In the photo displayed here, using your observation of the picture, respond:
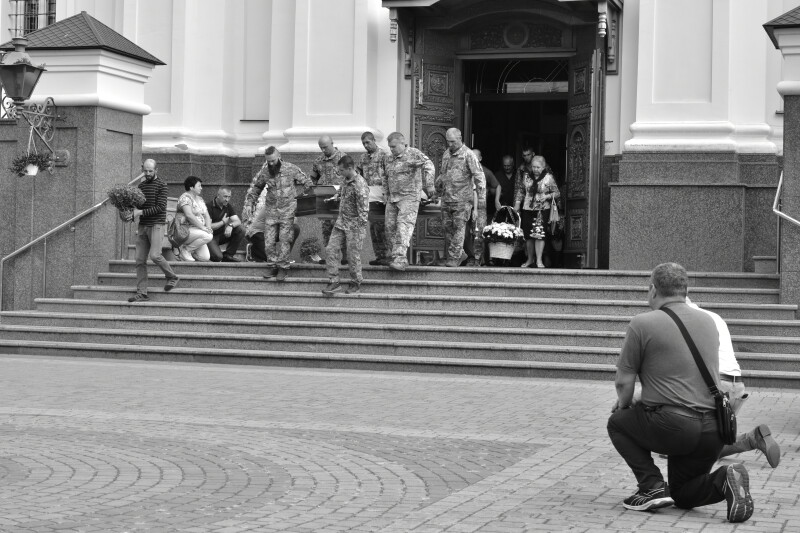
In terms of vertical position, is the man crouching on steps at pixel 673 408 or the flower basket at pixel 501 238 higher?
the flower basket at pixel 501 238

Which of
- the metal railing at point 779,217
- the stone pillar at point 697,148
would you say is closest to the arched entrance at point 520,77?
Result: the stone pillar at point 697,148

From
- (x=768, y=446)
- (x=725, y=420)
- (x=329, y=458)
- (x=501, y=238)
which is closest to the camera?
(x=725, y=420)

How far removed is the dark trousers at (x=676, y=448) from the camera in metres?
7.35

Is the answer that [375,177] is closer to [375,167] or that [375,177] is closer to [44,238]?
[375,167]

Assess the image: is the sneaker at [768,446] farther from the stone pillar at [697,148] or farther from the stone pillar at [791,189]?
the stone pillar at [697,148]

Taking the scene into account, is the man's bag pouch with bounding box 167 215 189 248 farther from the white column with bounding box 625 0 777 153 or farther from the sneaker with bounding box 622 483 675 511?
the sneaker with bounding box 622 483 675 511

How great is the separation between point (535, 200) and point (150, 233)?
19.5 feet

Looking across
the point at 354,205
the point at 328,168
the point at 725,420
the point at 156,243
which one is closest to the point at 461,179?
the point at 354,205

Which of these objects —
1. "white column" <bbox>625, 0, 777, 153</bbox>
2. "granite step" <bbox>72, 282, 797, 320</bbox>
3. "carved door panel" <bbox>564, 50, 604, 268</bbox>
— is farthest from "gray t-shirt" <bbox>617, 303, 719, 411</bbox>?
"carved door panel" <bbox>564, 50, 604, 268</bbox>

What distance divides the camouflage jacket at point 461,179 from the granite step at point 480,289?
1398 mm

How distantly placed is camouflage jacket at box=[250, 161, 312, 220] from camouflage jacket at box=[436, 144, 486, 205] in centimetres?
190

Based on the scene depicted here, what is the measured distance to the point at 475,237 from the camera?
19.3m

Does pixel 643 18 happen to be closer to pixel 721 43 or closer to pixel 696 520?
pixel 721 43

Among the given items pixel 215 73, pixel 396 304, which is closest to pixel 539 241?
pixel 396 304
